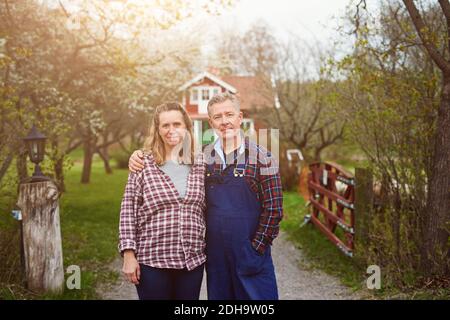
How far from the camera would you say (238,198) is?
92.2 inches

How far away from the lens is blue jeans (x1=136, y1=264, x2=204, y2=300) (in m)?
2.37

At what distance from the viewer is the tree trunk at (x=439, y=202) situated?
13.1 ft

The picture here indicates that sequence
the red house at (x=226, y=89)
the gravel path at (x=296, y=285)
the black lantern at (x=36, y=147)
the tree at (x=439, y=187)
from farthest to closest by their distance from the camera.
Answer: the red house at (x=226, y=89) < the gravel path at (x=296, y=285) < the black lantern at (x=36, y=147) < the tree at (x=439, y=187)

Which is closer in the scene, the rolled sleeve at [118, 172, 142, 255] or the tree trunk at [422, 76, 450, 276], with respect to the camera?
the rolled sleeve at [118, 172, 142, 255]

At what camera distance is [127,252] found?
2.30 m

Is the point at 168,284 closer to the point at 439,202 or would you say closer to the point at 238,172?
the point at 238,172

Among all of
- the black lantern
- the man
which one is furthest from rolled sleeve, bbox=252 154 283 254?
the black lantern

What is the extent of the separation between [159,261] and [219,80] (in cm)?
1523

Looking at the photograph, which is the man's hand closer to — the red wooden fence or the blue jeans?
the blue jeans

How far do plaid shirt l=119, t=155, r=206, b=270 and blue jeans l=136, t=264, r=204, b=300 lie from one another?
61mm

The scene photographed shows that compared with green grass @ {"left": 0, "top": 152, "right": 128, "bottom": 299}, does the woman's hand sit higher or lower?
higher

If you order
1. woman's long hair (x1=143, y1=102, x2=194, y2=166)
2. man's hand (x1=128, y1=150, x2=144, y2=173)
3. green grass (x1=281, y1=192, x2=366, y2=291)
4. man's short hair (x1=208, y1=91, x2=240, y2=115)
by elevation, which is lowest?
green grass (x1=281, y1=192, x2=366, y2=291)

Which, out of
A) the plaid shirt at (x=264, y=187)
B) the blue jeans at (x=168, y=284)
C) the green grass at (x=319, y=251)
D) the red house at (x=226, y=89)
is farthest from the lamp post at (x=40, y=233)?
the red house at (x=226, y=89)

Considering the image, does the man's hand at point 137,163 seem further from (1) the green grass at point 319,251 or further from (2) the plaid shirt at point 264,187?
(1) the green grass at point 319,251
